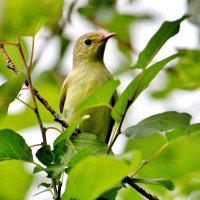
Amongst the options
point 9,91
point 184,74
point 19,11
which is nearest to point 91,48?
point 184,74

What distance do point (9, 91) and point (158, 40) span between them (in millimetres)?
824

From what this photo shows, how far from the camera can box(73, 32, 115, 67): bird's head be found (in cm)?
564

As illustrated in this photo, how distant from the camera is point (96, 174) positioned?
2.02 m

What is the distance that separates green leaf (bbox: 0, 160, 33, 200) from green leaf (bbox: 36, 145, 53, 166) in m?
0.46

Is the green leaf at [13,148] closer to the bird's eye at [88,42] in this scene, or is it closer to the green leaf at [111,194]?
the green leaf at [111,194]

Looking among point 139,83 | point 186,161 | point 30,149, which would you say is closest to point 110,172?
point 139,83

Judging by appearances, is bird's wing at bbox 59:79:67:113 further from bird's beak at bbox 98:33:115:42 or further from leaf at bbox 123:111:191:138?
leaf at bbox 123:111:191:138

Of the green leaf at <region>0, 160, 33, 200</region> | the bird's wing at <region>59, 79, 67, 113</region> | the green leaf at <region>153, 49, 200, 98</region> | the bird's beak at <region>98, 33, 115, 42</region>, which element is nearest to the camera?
the green leaf at <region>0, 160, 33, 200</region>

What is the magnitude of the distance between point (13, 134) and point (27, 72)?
0.32m

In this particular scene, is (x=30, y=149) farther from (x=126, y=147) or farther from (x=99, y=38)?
(x=99, y=38)

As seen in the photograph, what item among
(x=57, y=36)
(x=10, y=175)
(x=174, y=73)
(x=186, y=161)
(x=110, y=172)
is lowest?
(x=110, y=172)

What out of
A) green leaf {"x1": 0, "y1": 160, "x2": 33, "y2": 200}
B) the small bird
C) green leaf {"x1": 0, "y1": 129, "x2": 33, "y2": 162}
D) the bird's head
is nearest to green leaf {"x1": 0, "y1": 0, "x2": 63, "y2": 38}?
green leaf {"x1": 0, "y1": 129, "x2": 33, "y2": 162}

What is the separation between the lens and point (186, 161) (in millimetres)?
4152

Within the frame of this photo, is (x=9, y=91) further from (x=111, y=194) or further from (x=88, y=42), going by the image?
(x=88, y=42)
